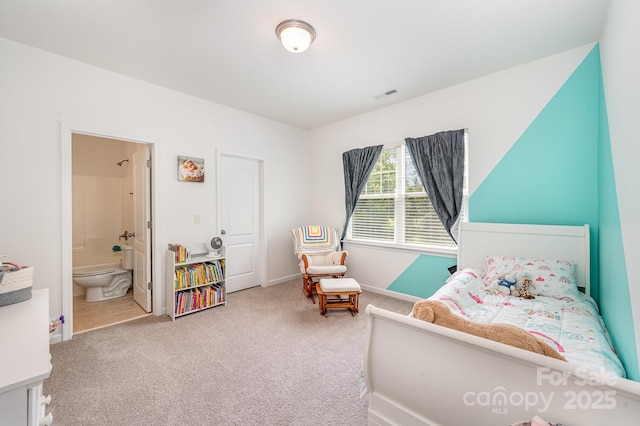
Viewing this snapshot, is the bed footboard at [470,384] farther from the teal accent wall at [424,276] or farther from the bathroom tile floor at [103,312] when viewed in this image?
the bathroom tile floor at [103,312]

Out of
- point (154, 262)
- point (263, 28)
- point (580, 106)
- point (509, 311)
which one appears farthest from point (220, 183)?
point (580, 106)

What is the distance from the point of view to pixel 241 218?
4.04 meters

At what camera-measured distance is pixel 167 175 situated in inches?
126

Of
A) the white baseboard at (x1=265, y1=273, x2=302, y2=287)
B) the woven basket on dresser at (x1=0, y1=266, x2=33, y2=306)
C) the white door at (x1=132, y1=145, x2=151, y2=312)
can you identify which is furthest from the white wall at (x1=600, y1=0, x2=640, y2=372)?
the white door at (x1=132, y1=145, x2=151, y2=312)

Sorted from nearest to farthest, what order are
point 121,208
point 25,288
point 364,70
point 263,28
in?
Result: point 25,288, point 263,28, point 364,70, point 121,208

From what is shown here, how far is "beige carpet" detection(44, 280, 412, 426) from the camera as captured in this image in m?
1.65

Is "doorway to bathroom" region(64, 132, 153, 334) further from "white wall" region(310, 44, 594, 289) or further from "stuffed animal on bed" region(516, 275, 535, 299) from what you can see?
"stuffed animal on bed" region(516, 275, 535, 299)

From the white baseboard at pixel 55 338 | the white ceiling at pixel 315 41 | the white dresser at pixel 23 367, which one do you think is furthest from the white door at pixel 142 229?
the white dresser at pixel 23 367

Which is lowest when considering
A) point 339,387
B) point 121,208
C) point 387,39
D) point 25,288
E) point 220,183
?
point 339,387

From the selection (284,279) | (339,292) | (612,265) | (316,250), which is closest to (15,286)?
(339,292)

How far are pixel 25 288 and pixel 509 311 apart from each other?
3.16 m

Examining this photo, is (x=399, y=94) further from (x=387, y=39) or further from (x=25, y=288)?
(x=25, y=288)

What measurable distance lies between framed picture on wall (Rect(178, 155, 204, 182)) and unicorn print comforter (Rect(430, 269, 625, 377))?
3042 millimetres

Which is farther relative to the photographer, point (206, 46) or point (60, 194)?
point (60, 194)
